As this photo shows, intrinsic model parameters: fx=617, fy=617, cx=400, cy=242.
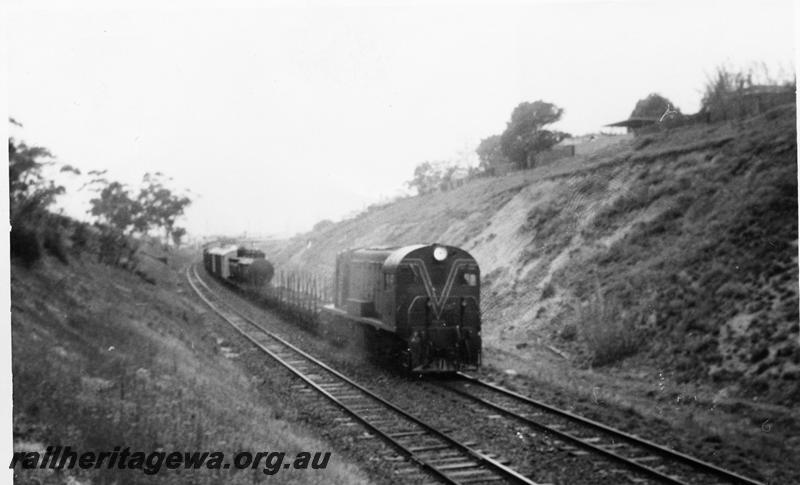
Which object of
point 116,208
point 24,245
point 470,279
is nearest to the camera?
point 24,245

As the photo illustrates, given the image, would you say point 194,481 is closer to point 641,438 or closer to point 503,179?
point 641,438

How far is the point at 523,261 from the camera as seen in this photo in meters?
22.3

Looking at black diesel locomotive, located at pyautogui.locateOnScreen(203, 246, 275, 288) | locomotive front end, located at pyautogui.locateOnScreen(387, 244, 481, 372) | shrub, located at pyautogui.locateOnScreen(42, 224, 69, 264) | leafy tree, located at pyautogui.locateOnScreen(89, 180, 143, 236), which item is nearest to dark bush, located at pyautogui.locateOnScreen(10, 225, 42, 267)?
shrub, located at pyautogui.locateOnScreen(42, 224, 69, 264)

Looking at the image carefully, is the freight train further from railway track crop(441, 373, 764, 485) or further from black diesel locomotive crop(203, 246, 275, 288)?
black diesel locomotive crop(203, 246, 275, 288)

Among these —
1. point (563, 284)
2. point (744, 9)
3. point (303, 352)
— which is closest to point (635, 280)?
point (563, 284)

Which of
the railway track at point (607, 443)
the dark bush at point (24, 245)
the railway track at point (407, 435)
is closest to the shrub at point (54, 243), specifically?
the dark bush at point (24, 245)

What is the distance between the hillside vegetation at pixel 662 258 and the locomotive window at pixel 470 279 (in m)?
3.50

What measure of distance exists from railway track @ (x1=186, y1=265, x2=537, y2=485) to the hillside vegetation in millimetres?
5372

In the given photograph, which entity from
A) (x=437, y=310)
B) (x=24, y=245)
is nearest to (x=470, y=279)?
(x=437, y=310)

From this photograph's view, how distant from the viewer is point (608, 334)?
14.6m

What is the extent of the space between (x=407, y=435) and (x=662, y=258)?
9.58 metres

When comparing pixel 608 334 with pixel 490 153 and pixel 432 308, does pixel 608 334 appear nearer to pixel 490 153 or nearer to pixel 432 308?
pixel 432 308

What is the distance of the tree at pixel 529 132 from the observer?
1888 cm

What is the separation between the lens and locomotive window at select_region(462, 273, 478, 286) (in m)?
13.8
